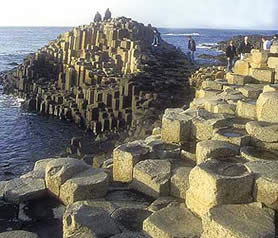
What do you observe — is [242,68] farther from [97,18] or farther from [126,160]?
[97,18]

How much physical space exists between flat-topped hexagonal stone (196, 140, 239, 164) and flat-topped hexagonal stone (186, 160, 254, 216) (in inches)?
18.0

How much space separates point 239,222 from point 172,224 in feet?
2.49

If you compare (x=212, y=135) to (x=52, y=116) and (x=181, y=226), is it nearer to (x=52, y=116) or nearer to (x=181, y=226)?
(x=181, y=226)

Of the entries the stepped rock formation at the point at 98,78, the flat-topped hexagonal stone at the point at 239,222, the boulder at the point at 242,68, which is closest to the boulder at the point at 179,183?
the flat-topped hexagonal stone at the point at 239,222

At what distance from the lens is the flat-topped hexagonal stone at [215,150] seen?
5.29 m

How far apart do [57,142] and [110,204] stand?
36.0ft

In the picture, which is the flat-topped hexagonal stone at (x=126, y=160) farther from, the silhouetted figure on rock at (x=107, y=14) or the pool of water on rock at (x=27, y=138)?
the silhouetted figure on rock at (x=107, y=14)

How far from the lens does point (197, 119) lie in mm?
6574

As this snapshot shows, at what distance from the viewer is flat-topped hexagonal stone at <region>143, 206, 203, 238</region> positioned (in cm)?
425

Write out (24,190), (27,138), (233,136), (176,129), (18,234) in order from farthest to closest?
(27,138), (176,129), (233,136), (24,190), (18,234)

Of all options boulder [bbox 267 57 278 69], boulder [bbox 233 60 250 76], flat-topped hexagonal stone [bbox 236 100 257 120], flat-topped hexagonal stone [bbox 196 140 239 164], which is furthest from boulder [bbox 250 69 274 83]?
flat-topped hexagonal stone [bbox 196 140 239 164]

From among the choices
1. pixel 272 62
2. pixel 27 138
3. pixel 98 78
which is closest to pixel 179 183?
pixel 272 62

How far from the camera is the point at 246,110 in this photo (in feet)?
22.5

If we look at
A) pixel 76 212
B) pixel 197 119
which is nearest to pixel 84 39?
pixel 197 119
